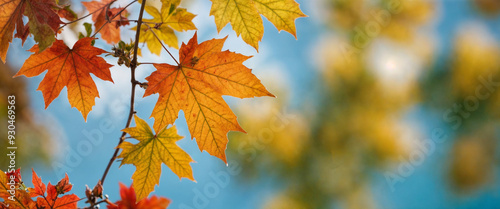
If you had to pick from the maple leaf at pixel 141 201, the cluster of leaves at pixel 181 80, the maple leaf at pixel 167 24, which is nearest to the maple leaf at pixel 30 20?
the cluster of leaves at pixel 181 80

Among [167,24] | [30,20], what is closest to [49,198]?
[30,20]

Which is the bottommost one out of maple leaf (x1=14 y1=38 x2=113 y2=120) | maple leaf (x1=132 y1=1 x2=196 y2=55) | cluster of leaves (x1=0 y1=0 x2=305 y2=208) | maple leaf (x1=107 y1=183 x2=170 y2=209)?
maple leaf (x1=107 y1=183 x2=170 y2=209)

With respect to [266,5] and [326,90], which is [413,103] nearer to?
[326,90]

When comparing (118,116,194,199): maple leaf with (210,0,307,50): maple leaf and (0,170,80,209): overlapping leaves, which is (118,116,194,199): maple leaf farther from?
(210,0,307,50): maple leaf

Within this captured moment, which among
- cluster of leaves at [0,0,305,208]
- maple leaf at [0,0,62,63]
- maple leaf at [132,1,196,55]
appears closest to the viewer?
maple leaf at [0,0,62,63]

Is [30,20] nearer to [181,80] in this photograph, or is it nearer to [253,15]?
[181,80]

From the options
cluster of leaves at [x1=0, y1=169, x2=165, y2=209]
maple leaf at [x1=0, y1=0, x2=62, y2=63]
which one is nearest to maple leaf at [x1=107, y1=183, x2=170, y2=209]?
cluster of leaves at [x1=0, y1=169, x2=165, y2=209]

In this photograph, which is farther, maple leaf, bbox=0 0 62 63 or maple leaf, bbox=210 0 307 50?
maple leaf, bbox=210 0 307 50
